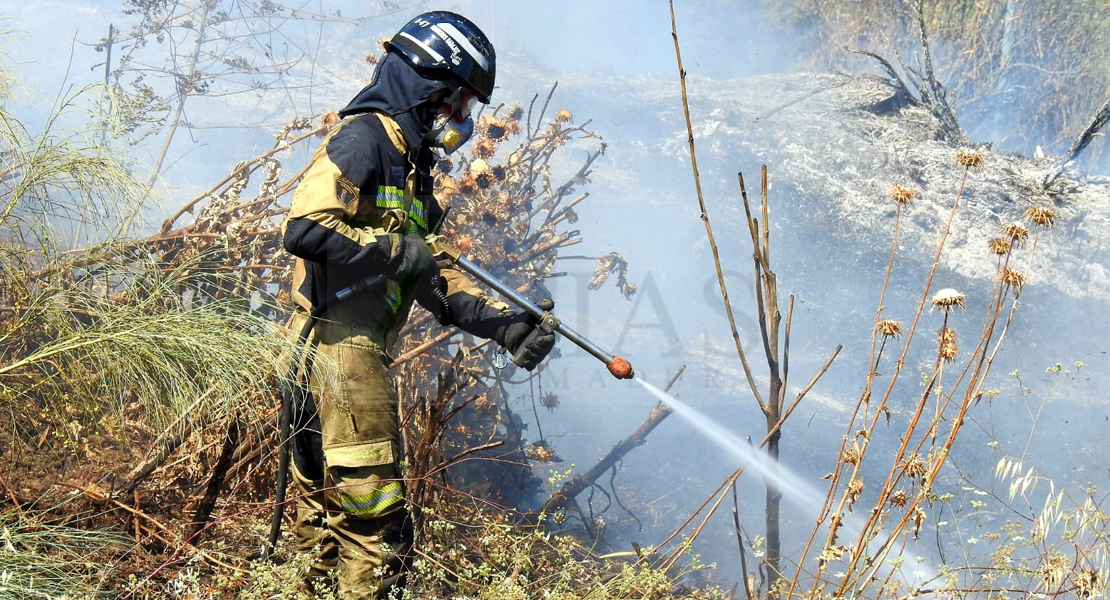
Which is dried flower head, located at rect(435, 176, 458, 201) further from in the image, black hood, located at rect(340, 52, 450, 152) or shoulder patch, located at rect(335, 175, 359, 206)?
shoulder patch, located at rect(335, 175, 359, 206)

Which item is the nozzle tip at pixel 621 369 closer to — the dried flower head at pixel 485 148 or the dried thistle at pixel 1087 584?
the dried thistle at pixel 1087 584

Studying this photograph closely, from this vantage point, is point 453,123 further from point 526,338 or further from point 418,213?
point 526,338

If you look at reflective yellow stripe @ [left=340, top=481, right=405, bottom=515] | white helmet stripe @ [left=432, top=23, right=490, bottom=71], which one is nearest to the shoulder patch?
white helmet stripe @ [left=432, top=23, right=490, bottom=71]

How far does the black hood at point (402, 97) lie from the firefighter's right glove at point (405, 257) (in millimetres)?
353

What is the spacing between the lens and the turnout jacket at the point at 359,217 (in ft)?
8.45

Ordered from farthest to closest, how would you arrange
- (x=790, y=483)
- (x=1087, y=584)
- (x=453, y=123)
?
1. (x=790, y=483)
2. (x=453, y=123)
3. (x=1087, y=584)

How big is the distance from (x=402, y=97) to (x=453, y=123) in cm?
21

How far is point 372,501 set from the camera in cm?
268

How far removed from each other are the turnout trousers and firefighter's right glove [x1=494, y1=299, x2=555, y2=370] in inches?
19.1

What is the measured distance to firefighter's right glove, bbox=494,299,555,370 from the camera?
9.73 feet

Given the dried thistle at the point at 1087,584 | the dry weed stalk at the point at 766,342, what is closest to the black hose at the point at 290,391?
the dry weed stalk at the point at 766,342

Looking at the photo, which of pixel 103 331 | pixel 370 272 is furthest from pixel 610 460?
pixel 103 331

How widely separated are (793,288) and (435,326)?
3.77 m

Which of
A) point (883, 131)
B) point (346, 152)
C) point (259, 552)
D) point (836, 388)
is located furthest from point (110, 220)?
point (883, 131)
